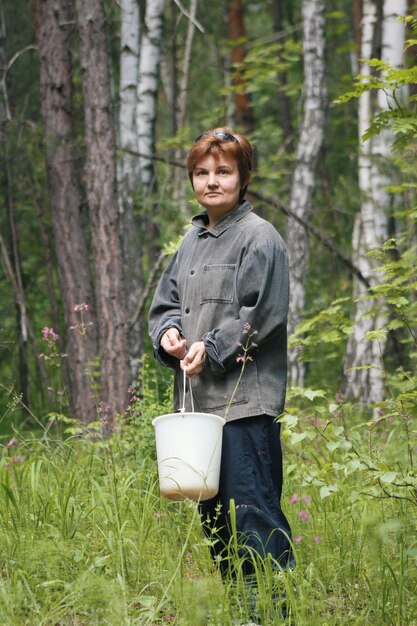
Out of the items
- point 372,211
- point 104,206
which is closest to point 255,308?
point 104,206

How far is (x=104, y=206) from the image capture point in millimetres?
6578

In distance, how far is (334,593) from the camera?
12.8 feet

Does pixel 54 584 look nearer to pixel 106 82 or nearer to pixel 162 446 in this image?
pixel 162 446

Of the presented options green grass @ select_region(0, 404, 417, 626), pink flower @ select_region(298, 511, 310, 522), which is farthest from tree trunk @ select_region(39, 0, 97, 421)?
pink flower @ select_region(298, 511, 310, 522)

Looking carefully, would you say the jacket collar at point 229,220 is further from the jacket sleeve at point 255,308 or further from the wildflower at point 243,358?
the wildflower at point 243,358

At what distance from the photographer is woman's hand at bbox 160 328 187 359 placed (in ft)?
12.0

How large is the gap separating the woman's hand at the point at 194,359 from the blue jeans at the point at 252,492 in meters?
0.25

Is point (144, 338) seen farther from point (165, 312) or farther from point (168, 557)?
point (168, 557)

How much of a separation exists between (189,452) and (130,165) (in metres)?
4.87

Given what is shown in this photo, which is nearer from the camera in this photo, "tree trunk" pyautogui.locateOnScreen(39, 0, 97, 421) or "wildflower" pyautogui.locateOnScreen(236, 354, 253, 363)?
"wildflower" pyautogui.locateOnScreen(236, 354, 253, 363)

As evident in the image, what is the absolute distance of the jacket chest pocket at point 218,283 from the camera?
3.67 meters

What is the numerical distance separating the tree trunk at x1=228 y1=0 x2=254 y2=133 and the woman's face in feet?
32.4

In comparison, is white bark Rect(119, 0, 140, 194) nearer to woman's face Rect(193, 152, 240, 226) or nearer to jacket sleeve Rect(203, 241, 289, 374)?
woman's face Rect(193, 152, 240, 226)

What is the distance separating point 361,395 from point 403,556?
450 cm
